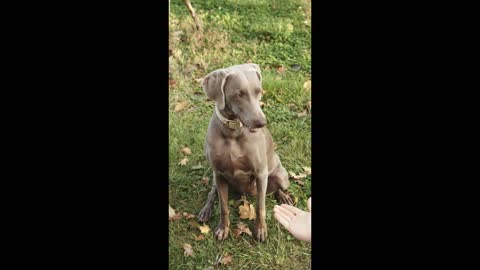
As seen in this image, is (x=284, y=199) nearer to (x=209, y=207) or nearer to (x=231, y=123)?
(x=209, y=207)

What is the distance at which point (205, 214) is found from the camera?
11.4 ft

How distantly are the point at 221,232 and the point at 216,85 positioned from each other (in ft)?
3.14

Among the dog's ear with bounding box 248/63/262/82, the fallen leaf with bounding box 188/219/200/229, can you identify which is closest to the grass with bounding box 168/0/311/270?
the fallen leaf with bounding box 188/219/200/229

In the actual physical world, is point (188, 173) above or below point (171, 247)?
above

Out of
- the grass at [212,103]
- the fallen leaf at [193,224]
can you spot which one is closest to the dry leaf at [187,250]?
the grass at [212,103]

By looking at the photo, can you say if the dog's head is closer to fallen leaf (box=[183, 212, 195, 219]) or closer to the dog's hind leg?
the dog's hind leg

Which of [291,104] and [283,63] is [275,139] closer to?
[291,104]

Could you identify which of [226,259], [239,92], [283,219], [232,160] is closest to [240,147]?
[232,160]

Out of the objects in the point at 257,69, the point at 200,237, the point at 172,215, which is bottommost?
the point at 200,237

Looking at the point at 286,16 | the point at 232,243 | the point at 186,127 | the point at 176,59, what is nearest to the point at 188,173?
the point at 186,127

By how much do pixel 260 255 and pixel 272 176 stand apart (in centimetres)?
52

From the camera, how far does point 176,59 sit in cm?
355

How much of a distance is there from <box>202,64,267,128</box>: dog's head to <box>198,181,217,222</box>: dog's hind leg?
1.93 feet

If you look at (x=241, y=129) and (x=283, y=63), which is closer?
(x=241, y=129)
